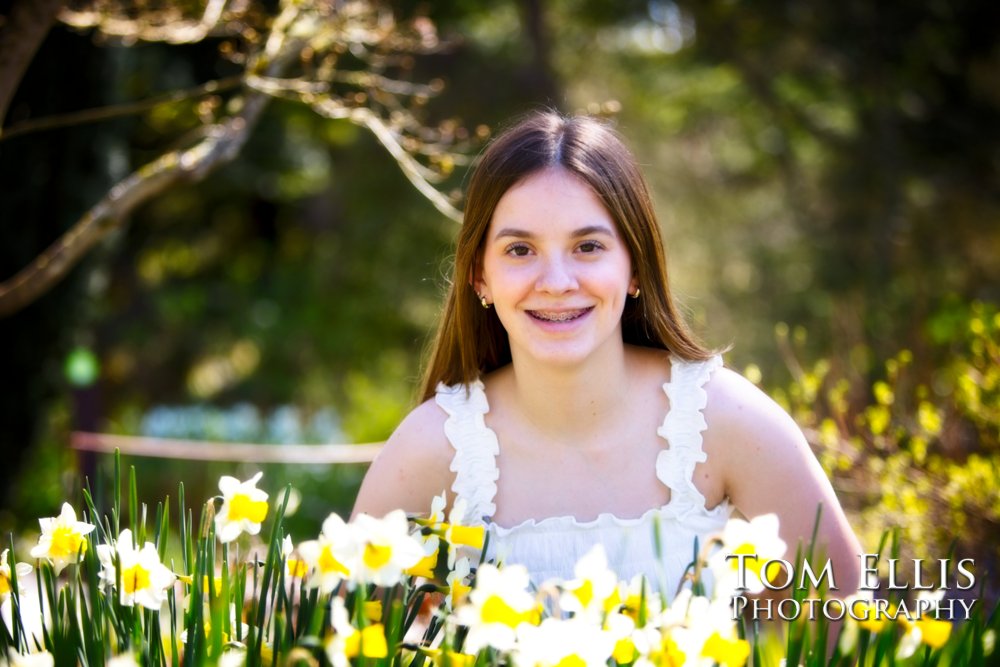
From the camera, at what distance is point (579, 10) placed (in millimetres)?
7570

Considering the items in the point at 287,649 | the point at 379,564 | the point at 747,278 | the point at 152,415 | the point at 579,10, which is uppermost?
the point at 579,10

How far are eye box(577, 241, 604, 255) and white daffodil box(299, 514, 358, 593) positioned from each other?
3.17ft

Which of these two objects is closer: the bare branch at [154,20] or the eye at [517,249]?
the eye at [517,249]

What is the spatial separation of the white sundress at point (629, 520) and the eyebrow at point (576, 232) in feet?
1.31

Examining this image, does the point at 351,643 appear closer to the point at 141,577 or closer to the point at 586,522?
the point at 141,577

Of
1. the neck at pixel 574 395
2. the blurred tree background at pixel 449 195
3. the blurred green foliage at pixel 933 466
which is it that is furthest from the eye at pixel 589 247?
the blurred tree background at pixel 449 195

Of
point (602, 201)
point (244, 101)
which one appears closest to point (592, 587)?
point (602, 201)

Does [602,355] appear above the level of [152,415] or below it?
below

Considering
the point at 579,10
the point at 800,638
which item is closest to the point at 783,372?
the point at 579,10

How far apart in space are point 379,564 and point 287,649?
193 mm

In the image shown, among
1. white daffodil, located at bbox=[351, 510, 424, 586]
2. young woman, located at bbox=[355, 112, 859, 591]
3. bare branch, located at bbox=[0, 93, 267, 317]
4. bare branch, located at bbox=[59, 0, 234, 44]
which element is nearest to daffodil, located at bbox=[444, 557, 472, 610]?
white daffodil, located at bbox=[351, 510, 424, 586]

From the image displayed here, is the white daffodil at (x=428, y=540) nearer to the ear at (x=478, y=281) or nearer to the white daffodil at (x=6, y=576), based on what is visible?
the white daffodil at (x=6, y=576)

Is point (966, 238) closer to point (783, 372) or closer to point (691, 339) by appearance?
point (783, 372)

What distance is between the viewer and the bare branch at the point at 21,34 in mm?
2447
